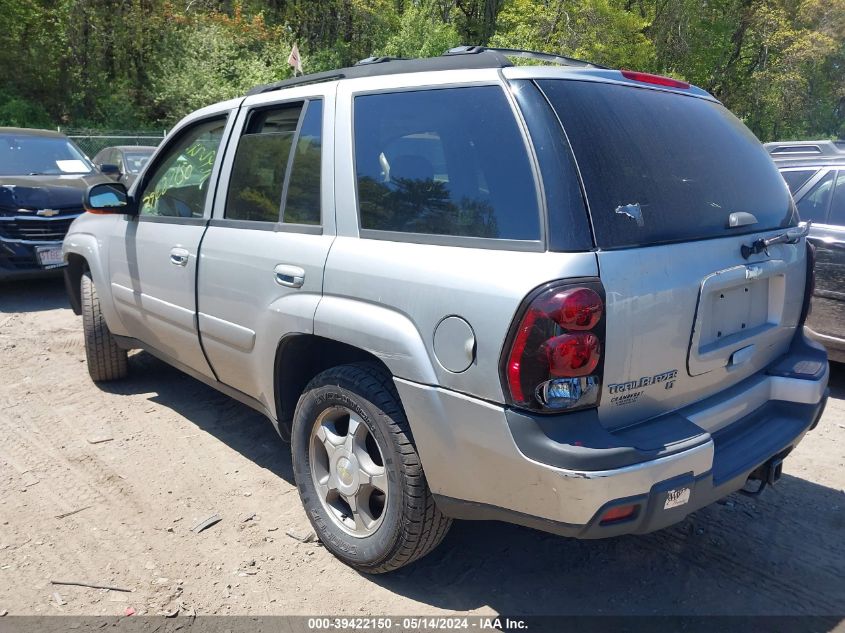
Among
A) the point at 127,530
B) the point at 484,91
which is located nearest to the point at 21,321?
the point at 127,530

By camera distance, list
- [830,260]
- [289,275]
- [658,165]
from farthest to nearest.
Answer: [830,260] < [289,275] < [658,165]

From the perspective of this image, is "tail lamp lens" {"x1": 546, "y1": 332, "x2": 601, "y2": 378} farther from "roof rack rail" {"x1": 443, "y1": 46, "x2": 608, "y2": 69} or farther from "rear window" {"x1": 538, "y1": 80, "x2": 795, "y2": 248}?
"roof rack rail" {"x1": 443, "y1": 46, "x2": 608, "y2": 69}

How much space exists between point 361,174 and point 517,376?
1.18 meters

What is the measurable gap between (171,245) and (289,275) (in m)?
1.23

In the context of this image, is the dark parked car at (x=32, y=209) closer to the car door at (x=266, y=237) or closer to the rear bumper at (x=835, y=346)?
the car door at (x=266, y=237)

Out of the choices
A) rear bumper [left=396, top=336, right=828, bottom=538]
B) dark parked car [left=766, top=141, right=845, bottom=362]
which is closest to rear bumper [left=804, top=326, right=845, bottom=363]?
dark parked car [left=766, top=141, right=845, bottom=362]

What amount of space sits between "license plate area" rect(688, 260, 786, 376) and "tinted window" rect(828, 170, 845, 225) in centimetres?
287

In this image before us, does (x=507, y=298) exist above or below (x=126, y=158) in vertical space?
below

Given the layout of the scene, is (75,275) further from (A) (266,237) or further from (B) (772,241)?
(B) (772,241)

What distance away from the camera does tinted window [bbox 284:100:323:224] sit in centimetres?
302

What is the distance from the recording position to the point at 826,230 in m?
5.17

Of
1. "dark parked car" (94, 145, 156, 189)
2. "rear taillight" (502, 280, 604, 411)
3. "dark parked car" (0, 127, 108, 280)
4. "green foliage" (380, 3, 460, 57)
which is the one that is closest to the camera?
"rear taillight" (502, 280, 604, 411)

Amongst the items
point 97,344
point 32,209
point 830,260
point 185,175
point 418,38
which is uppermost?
point 418,38

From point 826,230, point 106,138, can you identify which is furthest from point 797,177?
point 106,138
